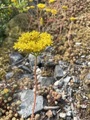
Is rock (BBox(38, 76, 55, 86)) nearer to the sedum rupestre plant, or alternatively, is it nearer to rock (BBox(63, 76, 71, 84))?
rock (BBox(63, 76, 71, 84))

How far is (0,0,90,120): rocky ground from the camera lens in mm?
4180

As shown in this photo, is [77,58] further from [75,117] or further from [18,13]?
[18,13]

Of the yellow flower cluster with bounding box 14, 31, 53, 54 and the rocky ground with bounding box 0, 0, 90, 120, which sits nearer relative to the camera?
the yellow flower cluster with bounding box 14, 31, 53, 54

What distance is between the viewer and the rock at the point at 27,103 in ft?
13.6

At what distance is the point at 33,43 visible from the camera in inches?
113

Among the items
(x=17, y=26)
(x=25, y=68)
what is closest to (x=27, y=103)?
(x=25, y=68)

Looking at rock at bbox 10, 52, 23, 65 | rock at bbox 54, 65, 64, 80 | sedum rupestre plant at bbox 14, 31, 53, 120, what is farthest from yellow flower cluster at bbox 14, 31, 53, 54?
rock at bbox 10, 52, 23, 65

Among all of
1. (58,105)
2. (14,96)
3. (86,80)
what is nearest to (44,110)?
(58,105)

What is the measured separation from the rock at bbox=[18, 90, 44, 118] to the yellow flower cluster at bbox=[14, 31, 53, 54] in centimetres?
144

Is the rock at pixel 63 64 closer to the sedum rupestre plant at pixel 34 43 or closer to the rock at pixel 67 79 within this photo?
the rock at pixel 67 79

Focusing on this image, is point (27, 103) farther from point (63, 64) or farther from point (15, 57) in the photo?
point (15, 57)

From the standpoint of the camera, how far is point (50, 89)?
177 inches

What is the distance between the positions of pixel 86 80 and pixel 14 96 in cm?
117

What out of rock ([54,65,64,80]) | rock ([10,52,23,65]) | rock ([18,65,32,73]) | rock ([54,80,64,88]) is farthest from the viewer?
rock ([10,52,23,65])
